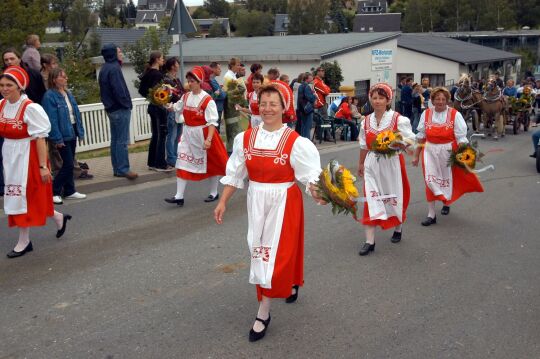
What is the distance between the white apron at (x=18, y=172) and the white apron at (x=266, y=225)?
2921mm

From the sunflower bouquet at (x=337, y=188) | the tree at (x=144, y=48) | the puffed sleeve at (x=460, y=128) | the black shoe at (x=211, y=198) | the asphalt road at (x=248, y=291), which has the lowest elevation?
the asphalt road at (x=248, y=291)

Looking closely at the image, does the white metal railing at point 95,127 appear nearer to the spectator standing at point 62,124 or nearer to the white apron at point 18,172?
the spectator standing at point 62,124

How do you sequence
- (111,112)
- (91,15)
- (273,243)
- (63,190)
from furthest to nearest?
(91,15)
(111,112)
(63,190)
(273,243)

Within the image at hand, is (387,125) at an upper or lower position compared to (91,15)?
lower

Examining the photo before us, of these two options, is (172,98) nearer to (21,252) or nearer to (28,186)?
(28,186)

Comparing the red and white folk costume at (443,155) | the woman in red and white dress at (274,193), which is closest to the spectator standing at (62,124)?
the woman in red and white dress at (274,193)

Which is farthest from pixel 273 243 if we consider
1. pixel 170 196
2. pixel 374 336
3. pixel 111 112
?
pixel 111 112

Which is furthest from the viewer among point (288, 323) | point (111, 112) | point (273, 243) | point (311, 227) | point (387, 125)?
point (111, 112)

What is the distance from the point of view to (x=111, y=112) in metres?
9.55

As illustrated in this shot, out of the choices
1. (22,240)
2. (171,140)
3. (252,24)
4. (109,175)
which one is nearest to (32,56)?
(109,175)

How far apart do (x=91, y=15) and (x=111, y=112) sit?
295 ft

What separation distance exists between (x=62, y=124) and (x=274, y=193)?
194 inches

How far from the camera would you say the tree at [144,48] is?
95.9 ft

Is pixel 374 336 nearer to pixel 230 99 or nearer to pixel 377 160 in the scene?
pixel 377 160
